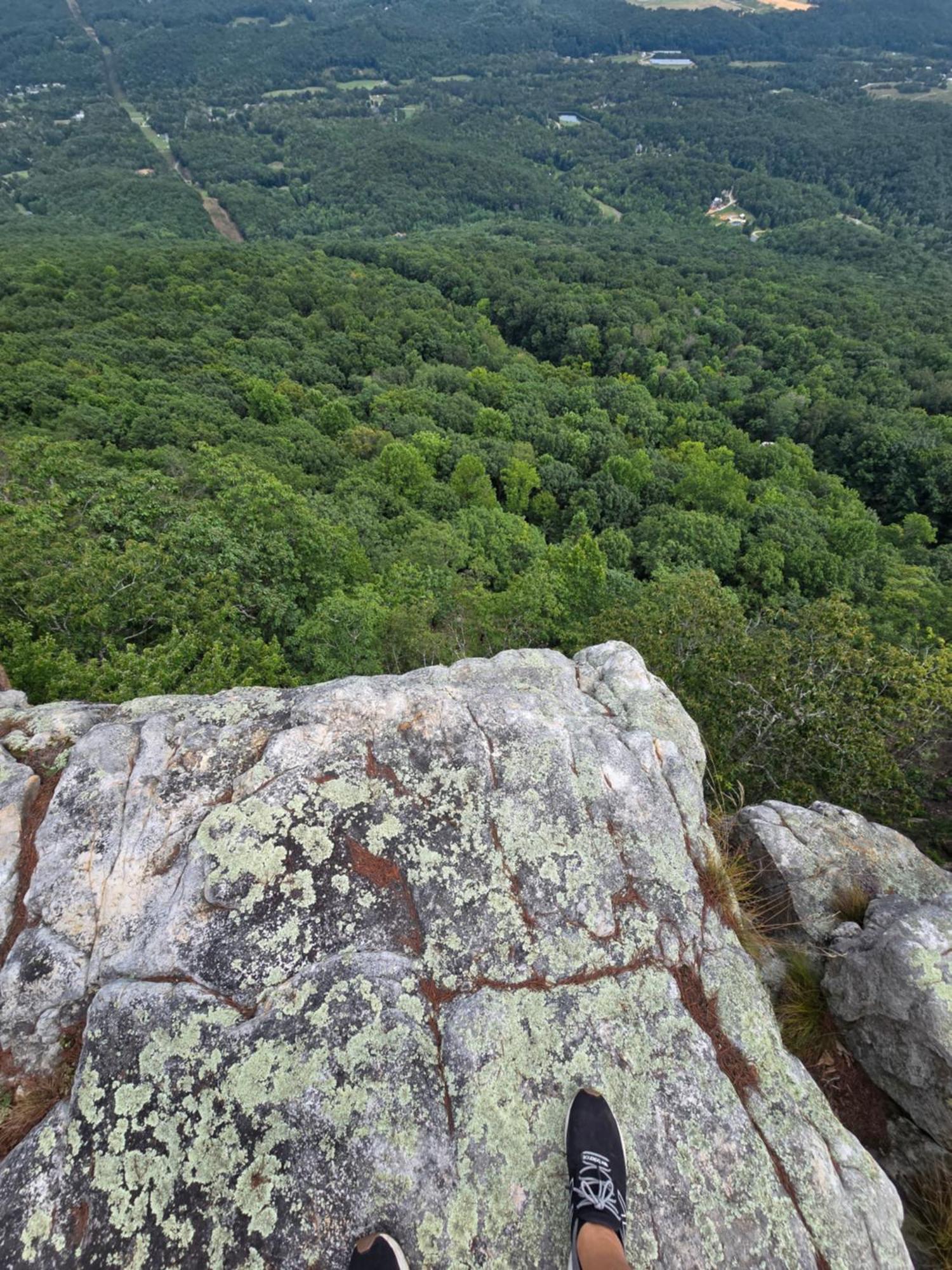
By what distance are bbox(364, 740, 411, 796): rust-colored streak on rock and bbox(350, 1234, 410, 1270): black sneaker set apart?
13.0 feet

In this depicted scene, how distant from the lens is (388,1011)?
Answer: 600cm

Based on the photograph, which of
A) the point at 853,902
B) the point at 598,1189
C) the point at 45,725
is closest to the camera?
the point at 598,1189

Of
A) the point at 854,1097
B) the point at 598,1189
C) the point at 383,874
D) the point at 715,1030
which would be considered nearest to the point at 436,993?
the point at 383,874

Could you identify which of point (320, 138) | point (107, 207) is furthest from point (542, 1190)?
point (320, 138)

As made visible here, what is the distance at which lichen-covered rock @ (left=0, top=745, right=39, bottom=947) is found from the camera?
654 cm

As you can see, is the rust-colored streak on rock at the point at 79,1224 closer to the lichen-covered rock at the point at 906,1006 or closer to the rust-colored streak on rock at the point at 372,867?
the rust-colored streak on rock at the point at 372,867

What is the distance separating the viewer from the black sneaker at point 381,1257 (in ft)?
15.8

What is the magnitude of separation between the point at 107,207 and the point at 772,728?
185613 millimetres

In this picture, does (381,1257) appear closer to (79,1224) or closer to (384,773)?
(79,1224)

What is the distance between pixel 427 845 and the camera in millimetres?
7254

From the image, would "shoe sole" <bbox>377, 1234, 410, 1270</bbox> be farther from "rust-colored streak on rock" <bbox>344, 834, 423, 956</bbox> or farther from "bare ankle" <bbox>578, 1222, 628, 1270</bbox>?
"rust-colored streak on rock" <bbox>344, 834, 423, 956</bbox>

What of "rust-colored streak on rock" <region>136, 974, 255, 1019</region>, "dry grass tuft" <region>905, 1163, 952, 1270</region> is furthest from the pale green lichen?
"dry grass tuft" <region>905, 1163, 952, 1270</region>

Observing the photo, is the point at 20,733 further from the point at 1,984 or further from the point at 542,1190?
the point at 542,1190

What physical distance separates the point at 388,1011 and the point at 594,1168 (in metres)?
2.21
